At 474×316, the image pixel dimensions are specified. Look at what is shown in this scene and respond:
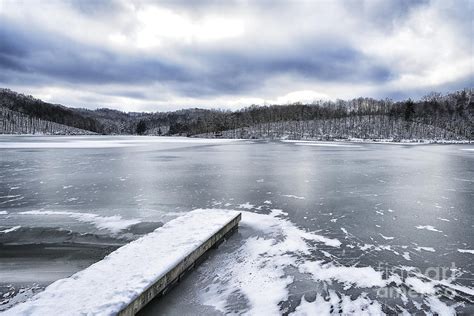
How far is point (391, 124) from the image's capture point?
123 meters

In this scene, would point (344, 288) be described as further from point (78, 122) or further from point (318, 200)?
point (78, 122)

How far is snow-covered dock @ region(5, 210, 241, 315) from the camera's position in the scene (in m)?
3.96

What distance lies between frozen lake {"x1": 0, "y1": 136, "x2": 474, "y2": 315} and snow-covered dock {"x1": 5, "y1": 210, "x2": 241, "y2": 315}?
0.87 ft

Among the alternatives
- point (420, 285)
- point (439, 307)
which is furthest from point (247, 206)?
point (439, 307)

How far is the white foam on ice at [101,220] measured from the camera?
7773 millimetres

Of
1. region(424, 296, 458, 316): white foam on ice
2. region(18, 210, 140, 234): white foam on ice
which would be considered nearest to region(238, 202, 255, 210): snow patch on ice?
region(18, 210, 140, 234): white foam on ice

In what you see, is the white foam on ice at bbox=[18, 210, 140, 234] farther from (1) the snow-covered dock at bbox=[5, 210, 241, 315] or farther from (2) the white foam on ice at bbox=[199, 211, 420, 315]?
(2) the white foam on ice at bbox=[199, 211, 420, 315]

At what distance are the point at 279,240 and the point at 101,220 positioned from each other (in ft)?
14.5

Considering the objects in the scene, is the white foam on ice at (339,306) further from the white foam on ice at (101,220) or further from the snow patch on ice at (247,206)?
the snow patch on ice at (247,206)

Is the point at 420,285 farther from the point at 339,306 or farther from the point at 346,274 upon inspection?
the point at 339,306

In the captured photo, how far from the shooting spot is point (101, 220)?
8312 mm

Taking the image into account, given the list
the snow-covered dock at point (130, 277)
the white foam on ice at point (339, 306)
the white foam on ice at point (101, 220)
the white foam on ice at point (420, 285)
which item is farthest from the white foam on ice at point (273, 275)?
the white foam on ice at point (101, 220)

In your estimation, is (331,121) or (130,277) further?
(331,121)

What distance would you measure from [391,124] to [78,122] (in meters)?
167
